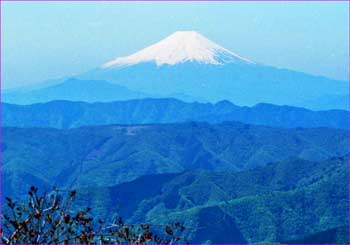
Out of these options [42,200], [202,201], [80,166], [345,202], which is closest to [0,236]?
[42,200]

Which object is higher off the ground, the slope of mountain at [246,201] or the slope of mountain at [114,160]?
the slope of mountain at [246,201]

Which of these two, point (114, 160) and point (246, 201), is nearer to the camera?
point (246, 201)

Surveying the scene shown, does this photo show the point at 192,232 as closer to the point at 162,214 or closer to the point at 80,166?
the point at 162,214

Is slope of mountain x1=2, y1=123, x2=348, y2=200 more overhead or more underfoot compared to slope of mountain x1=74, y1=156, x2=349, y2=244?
more underfoot

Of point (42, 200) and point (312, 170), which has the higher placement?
point (42, 200)

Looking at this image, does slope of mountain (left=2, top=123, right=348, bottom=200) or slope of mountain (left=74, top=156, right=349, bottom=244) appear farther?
slope of mountain (left=2, top=123, right=348, bottom=200)

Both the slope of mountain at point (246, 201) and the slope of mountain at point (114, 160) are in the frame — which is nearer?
the slope of mountain at point (246, 201)

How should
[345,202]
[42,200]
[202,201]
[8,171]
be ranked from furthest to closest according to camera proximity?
[8,171]
[202,201]
[345,202]
[42,200]

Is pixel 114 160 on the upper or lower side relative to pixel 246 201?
lower
